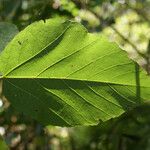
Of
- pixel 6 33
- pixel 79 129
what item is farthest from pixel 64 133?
pixel 6 33

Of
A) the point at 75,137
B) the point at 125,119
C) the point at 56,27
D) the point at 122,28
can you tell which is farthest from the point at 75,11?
the point at 122,28

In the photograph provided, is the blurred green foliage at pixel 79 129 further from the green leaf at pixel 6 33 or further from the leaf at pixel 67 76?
the leaf at pixel 67 76

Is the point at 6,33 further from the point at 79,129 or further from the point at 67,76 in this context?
the point at 79,129

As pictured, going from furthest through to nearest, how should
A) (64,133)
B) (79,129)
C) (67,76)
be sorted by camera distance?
(64,133), (79,129), (67,76)

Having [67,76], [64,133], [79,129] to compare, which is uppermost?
[67,76]

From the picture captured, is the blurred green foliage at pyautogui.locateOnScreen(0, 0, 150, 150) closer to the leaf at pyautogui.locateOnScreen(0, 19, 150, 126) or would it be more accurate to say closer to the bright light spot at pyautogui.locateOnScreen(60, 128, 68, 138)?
the bright light spot at pyautogui.locateOnScreen(60, 128, 68, 138)

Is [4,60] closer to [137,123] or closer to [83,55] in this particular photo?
[83,55]
